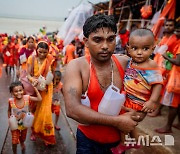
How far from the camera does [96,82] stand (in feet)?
5.65

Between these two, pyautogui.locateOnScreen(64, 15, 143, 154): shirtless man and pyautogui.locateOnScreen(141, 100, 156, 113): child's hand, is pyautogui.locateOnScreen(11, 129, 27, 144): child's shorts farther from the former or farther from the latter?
pyautogui.locateOnScreen(141, 100, 156, 113): child's hand

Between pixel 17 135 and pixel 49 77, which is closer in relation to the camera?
pixel 17 135

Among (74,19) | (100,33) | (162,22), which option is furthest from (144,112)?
(74,19)

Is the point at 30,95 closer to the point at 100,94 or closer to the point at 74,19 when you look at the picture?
the point at 100,94

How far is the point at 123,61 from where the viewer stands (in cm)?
196

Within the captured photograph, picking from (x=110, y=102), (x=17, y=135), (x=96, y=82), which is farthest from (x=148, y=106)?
(x=17, y=135)

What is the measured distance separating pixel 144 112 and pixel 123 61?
1.50ft

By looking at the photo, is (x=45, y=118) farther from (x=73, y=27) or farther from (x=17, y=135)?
(x=73, y=27)

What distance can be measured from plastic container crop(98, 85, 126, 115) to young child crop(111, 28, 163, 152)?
181 millimetres

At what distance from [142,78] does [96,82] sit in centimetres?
40

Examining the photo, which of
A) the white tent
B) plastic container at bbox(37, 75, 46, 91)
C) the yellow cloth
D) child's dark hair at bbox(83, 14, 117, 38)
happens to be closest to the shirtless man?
child's dark hair at bbox(83, 14, 117, 38)

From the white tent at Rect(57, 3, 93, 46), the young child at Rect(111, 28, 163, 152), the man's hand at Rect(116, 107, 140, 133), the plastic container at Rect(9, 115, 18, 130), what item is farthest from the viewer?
the white tent at Rect(57, 3, 93, 46)

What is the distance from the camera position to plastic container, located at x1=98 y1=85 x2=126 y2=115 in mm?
1660

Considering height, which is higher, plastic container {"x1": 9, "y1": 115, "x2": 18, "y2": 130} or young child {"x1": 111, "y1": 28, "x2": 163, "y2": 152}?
young child {"x1": 111, "y1": 28, "x2": 163, "y2": 152}
